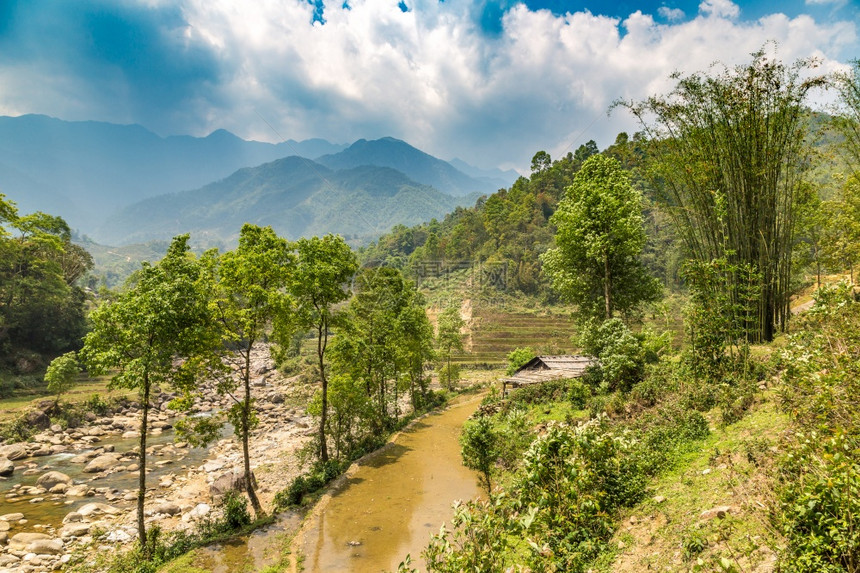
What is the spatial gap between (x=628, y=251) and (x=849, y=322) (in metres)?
11.2

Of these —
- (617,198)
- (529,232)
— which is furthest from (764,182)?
(529,232)

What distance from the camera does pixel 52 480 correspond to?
21.4m

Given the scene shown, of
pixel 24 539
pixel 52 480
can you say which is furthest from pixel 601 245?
pixel 52 480

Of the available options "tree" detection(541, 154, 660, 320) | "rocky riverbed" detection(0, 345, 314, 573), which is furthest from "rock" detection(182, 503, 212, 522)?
"tree" detection(541, 154, 660, 320)

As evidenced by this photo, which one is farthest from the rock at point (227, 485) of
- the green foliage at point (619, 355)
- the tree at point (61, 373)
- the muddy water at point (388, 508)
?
the tree at point (61, 373)

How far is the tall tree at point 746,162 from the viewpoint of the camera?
12992mm

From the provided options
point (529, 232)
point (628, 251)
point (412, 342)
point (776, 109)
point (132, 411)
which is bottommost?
point (132, 411)

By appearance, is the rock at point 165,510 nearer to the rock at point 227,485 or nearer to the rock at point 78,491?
the rock at point 227,485

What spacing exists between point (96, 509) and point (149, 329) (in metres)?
13.4

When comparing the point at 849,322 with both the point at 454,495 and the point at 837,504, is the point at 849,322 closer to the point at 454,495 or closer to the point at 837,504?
the point at 837,504

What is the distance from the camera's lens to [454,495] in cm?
1591

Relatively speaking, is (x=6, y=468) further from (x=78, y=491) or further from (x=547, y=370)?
(x=547, y=370)

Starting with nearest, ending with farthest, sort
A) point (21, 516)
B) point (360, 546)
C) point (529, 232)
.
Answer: point (360, 546) < point (21, 516) < point (529, 232)

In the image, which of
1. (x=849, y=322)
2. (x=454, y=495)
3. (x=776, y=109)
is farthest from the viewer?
(x=454, y=495)
